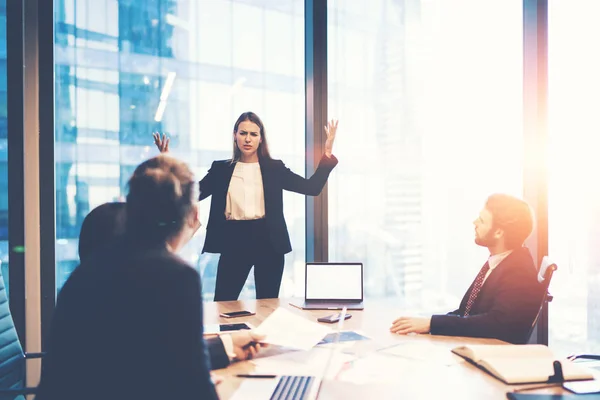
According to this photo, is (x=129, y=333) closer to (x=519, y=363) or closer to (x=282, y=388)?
(x=282, y=388)

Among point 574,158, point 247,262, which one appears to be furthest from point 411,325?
point 574,158

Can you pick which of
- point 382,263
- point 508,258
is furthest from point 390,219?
point 508,258

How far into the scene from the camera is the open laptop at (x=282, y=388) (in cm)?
113

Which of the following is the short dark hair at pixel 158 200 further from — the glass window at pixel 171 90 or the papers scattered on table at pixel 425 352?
the glass window at pixel 171 90

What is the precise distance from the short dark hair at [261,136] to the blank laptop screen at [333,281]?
36.6 inches

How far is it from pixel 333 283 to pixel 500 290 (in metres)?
0.77

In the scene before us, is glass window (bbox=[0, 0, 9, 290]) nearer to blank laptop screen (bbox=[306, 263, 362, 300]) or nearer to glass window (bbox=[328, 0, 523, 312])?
blank laptop screen (bbox=[306, 263, 362, 300])

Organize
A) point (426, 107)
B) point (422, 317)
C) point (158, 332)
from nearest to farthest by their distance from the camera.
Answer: point (158, 332)
point (422, 317)
point (426, 107)

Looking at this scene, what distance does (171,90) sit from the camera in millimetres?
3117

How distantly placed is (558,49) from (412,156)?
42.1 inches

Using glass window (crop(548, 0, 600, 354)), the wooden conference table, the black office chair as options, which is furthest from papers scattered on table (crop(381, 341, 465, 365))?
glass window (crop(548, 0, 600, 354))

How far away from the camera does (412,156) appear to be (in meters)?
3.38

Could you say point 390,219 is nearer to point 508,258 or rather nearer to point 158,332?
point 508,258

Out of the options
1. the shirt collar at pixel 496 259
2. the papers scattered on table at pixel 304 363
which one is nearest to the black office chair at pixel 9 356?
the papers scattered on table at pixel 304 363
